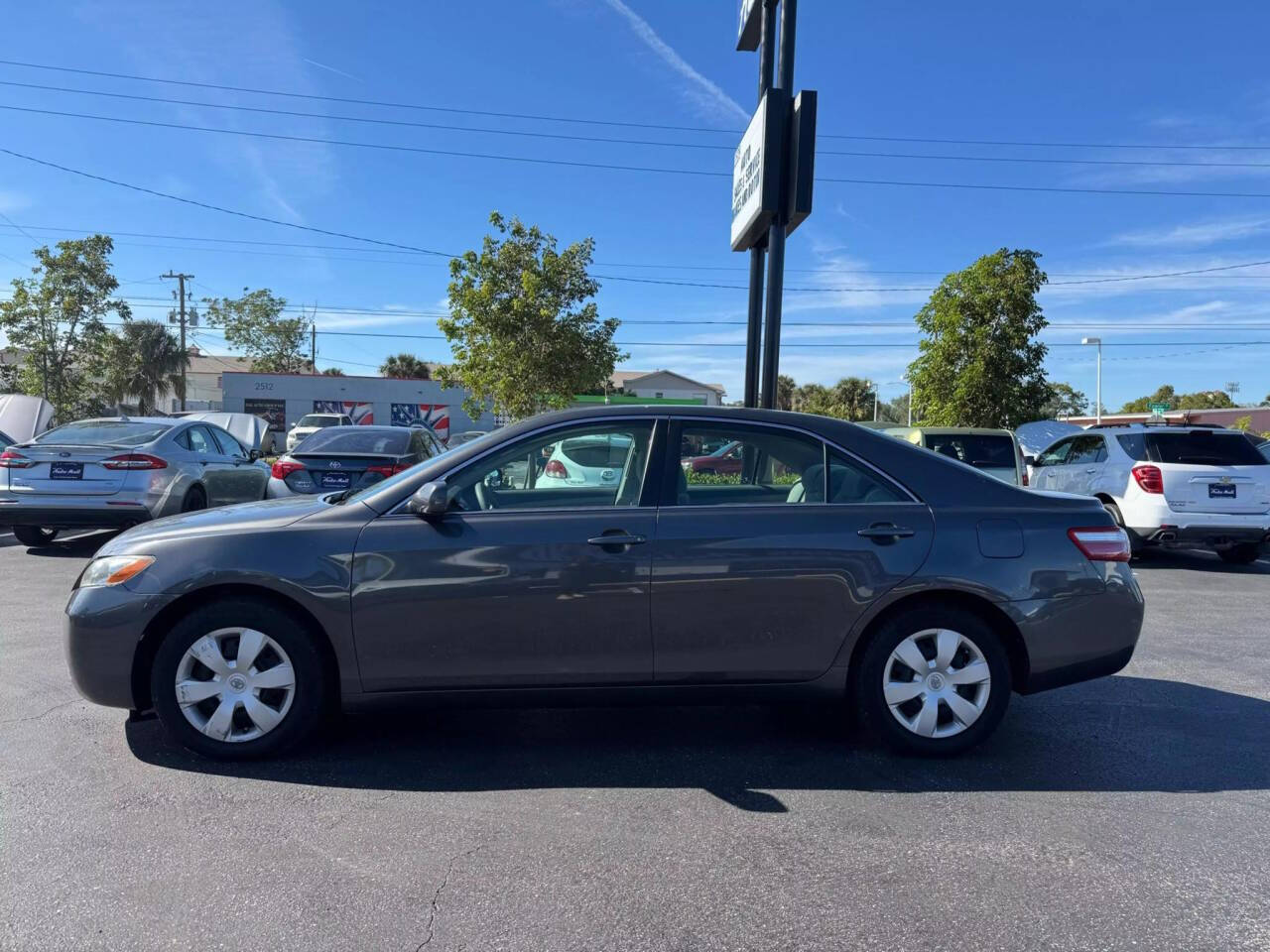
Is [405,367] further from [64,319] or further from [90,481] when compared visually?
[90,481]

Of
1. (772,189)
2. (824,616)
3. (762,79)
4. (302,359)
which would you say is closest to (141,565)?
(824,616)

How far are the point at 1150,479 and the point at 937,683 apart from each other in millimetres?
7246

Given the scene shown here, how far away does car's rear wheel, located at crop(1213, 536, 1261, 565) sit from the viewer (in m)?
10.5

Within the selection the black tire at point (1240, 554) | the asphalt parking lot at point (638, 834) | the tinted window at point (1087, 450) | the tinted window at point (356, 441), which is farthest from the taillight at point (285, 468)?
the black tire at point (1240, 554)

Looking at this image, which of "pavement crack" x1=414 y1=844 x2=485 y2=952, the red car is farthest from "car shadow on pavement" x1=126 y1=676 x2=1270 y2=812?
the red car

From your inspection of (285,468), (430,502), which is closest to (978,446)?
(285,468)

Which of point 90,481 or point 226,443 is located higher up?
Answer: point 226,443

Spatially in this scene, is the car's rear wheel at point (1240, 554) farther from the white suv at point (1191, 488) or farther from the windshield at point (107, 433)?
the windshield at point (107, 433)

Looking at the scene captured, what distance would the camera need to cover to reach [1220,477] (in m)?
9.56

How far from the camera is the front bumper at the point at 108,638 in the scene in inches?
148

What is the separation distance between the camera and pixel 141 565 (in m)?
3.80

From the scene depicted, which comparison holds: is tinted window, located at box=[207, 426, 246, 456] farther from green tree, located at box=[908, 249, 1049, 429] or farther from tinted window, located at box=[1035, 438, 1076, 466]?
green tree, located at box=[908, 249, 1049, 429]

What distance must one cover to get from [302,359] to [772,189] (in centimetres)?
6047

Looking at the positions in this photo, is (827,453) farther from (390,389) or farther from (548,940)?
(390,389)
